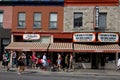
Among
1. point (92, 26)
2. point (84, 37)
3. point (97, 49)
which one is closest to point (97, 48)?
point (97, 49)

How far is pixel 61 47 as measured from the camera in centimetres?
4134

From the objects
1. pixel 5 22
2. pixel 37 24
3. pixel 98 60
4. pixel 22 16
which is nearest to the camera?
pixel 98 60

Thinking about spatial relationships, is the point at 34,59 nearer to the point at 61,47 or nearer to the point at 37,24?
the point at 61,47

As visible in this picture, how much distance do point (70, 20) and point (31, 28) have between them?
4457 mm

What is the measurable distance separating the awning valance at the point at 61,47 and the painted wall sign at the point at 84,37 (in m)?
0.99

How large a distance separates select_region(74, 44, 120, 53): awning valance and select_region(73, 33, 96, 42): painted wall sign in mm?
650

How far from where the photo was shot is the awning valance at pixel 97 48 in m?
40.6

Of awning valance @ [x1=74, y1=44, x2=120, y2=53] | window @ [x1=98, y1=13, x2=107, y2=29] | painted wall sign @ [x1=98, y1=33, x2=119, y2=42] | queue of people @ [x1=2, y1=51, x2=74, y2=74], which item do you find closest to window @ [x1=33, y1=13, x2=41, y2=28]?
queue of people @ [x1=2, y1=51, x2=74, y2=74]

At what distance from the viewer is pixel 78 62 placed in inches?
1689

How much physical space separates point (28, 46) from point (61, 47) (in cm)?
365

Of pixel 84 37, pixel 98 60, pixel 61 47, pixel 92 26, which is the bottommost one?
pixel 98 60

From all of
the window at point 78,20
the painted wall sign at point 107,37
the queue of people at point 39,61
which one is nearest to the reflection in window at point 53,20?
the window at point 78,20

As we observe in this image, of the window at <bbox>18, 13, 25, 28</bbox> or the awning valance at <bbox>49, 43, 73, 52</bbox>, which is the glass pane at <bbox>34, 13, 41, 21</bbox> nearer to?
the window at <bbox>18, 13, 25, 28</bbox>

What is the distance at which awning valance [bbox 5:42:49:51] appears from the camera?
41281 millimetres
